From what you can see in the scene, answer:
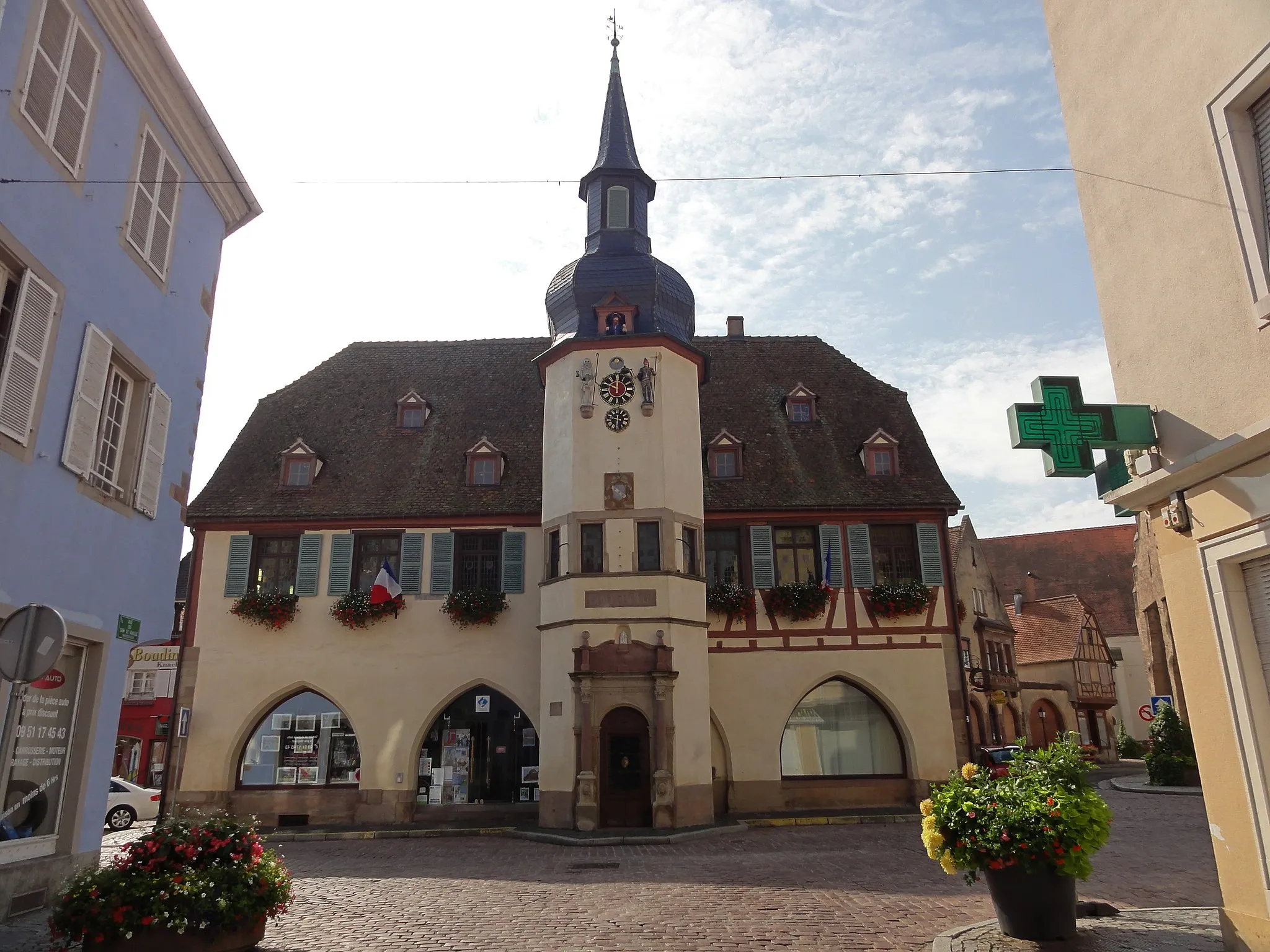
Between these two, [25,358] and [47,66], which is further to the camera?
[47,66]

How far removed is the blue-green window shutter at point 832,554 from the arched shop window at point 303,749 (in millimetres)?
11288

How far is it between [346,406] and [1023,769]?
2127cm

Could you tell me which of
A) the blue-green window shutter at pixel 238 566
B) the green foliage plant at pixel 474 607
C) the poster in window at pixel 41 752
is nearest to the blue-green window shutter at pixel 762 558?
the green foliage plant at pixel 474 607

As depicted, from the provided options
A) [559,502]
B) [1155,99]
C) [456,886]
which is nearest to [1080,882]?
[456,886]

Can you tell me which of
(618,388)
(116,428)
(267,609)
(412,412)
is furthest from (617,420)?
(116,428)

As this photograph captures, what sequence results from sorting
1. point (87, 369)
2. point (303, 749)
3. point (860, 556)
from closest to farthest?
point (87, 369) → point (303, 749) → point (860, 556)

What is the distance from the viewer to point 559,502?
67.2ft

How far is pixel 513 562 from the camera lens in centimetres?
2259

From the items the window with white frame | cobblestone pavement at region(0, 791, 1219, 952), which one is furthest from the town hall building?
the window with white frame

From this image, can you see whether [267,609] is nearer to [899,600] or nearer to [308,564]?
[308,564]

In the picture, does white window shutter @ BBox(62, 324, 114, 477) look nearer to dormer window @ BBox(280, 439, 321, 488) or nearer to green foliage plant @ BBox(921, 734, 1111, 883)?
green foliage plant @ BBox(921, 734, 1111, 883)

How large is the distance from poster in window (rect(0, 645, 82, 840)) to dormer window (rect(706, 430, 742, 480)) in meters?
15.8

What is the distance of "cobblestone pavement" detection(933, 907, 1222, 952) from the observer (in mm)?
7547

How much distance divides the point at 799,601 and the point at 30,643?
17456 millimetres
